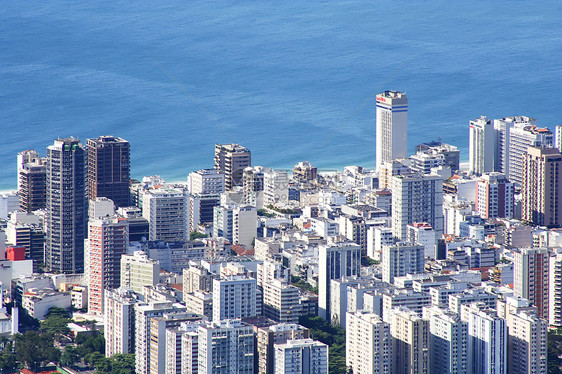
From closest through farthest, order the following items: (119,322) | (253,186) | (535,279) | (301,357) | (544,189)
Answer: (301,357)
(119,322)
(535,279)
(544,189)
(253,186)

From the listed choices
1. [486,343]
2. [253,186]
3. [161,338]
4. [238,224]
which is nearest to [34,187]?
[238,224]

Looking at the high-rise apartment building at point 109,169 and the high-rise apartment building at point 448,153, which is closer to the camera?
the high-rise apartment building at point 109,169

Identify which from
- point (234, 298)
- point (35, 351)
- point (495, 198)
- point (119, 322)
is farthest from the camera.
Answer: point (495, 198)

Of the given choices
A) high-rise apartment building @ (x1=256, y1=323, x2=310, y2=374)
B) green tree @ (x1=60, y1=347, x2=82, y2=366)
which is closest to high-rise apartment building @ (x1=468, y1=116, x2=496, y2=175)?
green tree @ (x1=60, y1=347, x2=82, y2=366)

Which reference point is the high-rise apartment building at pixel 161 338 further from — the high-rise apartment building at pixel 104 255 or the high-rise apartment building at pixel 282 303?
the high-rise apartment building at pixel 104 255

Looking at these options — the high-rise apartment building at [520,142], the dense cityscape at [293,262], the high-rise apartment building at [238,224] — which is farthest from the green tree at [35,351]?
the high-rise apartment building at [520,142]

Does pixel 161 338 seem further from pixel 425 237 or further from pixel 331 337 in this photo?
pixel 425 237

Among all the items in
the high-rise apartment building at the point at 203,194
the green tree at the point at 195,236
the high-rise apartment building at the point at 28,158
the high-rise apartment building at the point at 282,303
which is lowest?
the high-rise apartment building at the point at 282,303
